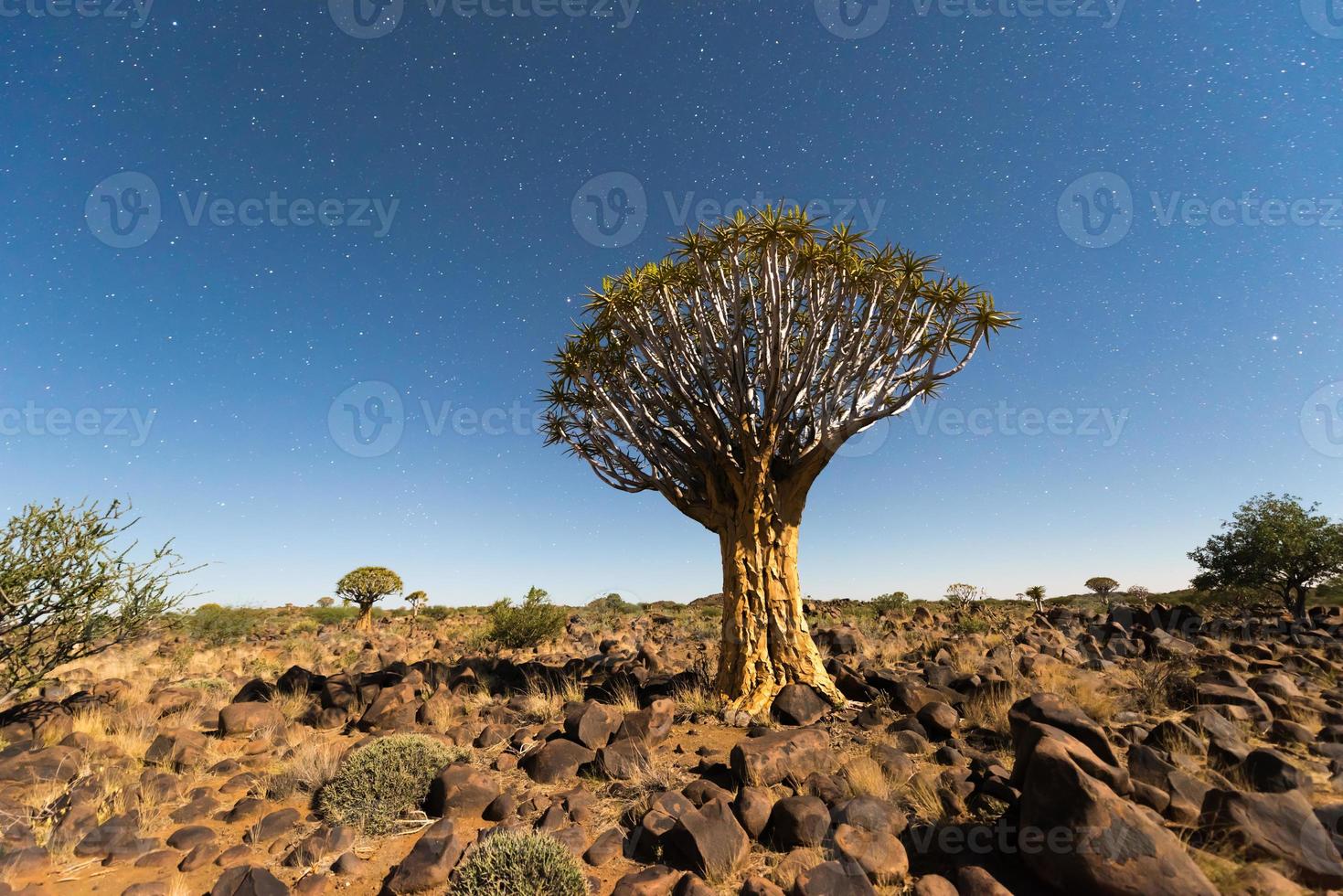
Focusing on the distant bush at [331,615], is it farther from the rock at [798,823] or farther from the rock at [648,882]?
the rock at [798,823]

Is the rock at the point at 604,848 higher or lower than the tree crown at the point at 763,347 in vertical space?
lower

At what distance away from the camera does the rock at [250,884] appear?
4281mm

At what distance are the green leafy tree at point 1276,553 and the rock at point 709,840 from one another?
3173 centimetres

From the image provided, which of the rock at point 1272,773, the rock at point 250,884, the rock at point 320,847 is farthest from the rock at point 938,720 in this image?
the rock at point 250,884

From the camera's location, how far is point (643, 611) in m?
32.9

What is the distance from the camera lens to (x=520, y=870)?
413 centimetres

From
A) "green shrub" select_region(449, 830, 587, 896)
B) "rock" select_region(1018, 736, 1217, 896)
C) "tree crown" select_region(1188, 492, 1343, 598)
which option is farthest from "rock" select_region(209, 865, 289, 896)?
"tree crown" select_region(1188, 492, 1343, 598)

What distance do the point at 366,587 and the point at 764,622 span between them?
26.8m

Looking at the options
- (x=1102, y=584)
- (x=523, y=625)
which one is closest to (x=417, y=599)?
(x=523, y=625)

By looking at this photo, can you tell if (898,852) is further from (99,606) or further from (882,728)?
(99,606)

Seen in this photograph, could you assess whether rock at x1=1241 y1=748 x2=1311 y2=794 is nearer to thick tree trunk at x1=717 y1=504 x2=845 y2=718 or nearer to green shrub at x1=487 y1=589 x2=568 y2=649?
thick tree trunk at x1=717 y1=504 x2=845 y2=718

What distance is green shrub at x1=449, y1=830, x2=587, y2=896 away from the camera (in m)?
4.07

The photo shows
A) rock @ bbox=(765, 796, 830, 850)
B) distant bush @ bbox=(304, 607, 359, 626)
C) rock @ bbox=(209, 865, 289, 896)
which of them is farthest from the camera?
distant bush @ bbox=(304, 607, 359, 626)

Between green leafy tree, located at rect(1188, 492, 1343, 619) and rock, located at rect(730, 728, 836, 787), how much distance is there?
29968mm
